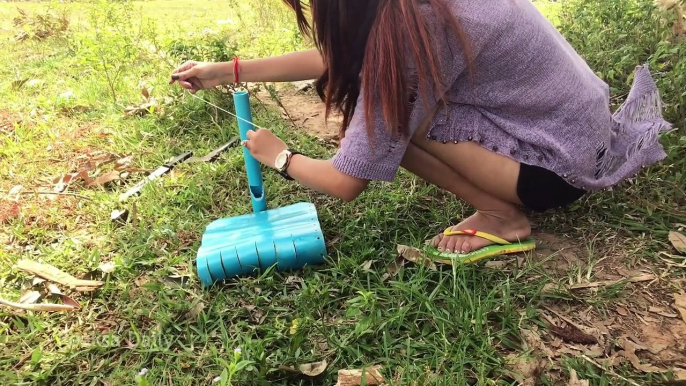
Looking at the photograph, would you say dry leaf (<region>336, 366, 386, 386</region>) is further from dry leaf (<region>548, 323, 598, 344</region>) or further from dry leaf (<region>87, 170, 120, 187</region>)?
dry leaf (<region>87, 170, 120, 187</region>)

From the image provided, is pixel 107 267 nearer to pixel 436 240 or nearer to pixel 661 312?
pixel 436 240

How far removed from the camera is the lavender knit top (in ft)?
4.27

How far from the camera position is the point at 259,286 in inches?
61.6

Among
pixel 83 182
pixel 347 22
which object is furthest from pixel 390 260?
pixel 83 182

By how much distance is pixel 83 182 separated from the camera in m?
2.23

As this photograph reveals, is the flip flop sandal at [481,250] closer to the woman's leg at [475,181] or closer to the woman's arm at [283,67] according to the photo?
the woman's leg at [475,181]

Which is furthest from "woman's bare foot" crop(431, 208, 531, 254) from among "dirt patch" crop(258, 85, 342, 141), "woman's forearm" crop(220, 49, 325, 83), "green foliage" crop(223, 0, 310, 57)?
"green foliage" crop(223, 0, 310, 57)

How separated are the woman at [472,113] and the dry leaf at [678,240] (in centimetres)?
25

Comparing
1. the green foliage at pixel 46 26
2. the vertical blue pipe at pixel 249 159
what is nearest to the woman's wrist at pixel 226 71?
the vertical blue pipe at pixel 249 159

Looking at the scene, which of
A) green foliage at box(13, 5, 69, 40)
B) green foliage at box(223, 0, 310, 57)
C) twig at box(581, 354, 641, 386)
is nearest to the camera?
twig at box(581, 354, 641, 386)

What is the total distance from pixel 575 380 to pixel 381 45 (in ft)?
2.91

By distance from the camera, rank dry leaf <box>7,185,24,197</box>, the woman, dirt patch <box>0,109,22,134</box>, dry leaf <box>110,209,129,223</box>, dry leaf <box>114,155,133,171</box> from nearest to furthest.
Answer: the woman → dry leaf <box>110,209,129,223</box> → dry leaf <box>7,185,24,197</box> → dry leaf <box>114,155,133,171</box> → dirt patch <box>0,109,22,134</box>

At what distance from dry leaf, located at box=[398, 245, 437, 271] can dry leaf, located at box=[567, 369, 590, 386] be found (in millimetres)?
468

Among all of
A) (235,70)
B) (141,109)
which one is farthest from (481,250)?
(141,109)
